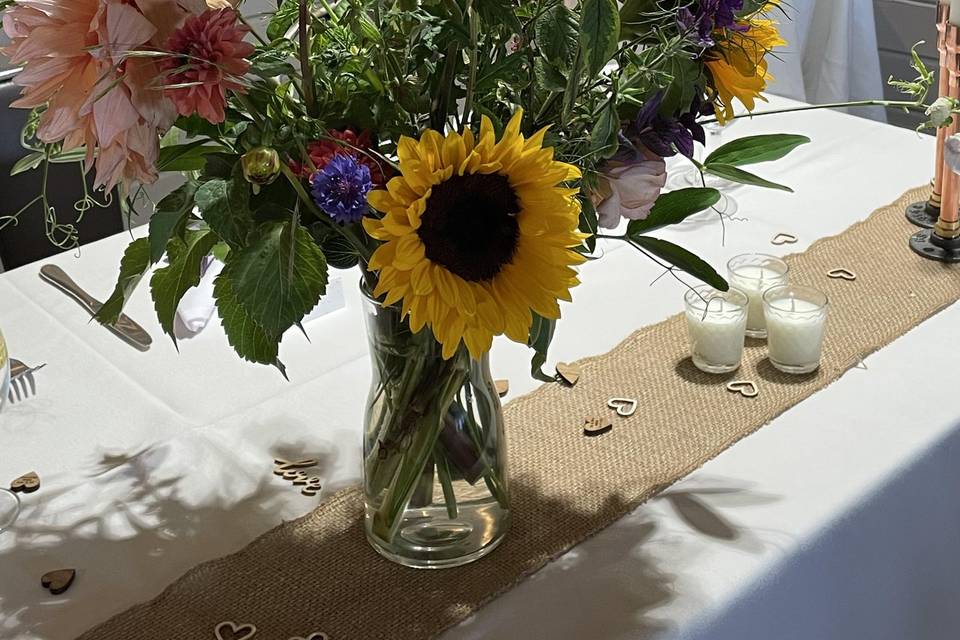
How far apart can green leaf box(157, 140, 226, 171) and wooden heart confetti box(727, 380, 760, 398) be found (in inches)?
19.7

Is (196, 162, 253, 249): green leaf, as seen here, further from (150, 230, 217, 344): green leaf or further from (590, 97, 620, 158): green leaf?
(590, 97, 620, 158): green leaf

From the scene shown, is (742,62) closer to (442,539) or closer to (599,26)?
(599,26)

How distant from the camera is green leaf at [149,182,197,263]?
641 mm

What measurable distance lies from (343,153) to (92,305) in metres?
0.66

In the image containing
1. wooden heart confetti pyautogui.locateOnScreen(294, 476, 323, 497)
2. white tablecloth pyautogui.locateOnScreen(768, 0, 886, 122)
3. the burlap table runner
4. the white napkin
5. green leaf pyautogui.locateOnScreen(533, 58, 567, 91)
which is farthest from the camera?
white tablecloth pyautogui.locateOnScreen(768, 0, 886, 122)

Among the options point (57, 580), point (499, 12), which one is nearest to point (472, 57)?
point (499, 12)

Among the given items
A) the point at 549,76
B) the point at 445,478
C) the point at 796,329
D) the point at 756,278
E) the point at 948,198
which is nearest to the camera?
the point at 549,76

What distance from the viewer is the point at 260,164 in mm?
568

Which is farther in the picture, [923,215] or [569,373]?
[923,215]

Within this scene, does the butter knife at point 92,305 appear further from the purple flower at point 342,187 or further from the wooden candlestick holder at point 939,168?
the wooden candlestick holder at point 939,168

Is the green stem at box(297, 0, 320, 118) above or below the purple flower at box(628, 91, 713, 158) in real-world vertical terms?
above

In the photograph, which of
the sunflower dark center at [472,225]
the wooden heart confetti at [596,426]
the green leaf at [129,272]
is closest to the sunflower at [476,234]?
the sunflower dark center at [472,225]

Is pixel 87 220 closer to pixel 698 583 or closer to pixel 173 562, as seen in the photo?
pixel 173 562

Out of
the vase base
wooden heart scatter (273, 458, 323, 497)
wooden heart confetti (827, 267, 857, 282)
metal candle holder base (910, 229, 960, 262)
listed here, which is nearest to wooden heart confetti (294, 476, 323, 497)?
wooden heart scatter (273, 458, 323, 497)
